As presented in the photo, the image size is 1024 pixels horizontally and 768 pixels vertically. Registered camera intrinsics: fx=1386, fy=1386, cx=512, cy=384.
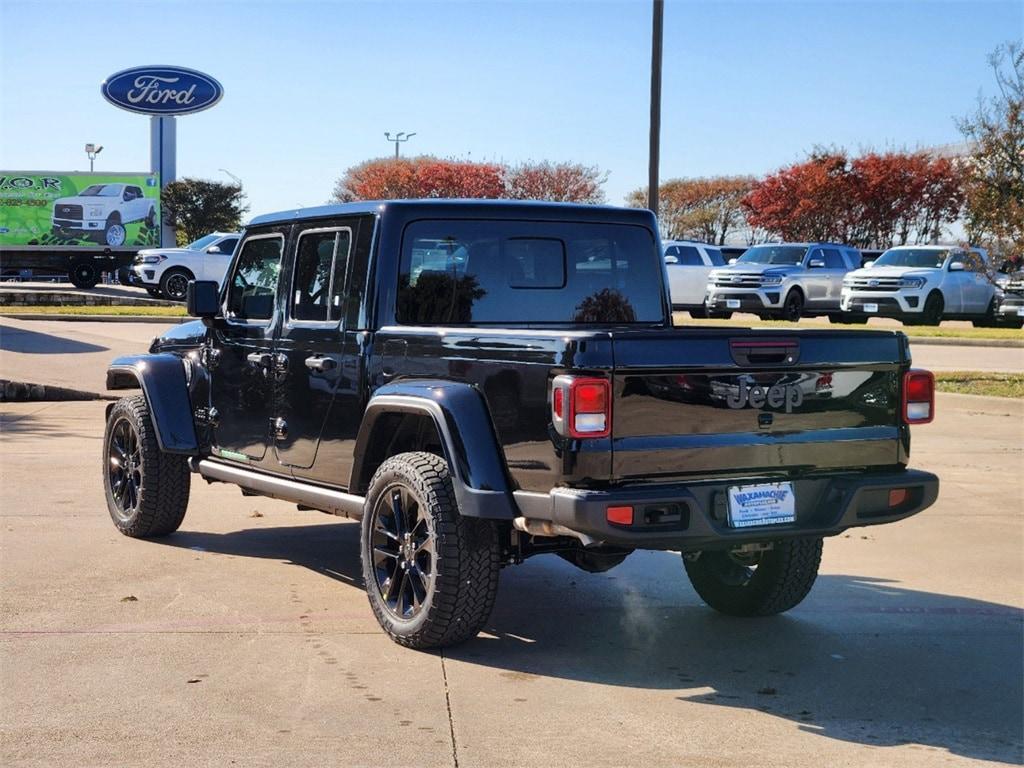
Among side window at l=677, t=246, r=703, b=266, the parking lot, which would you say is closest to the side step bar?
the parking lot

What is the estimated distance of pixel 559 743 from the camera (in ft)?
15.3

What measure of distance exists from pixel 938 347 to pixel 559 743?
19965 mm

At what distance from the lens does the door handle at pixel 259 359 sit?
277 inches

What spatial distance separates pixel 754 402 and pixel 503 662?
1.47 m

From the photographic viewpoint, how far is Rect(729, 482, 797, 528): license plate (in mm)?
5348

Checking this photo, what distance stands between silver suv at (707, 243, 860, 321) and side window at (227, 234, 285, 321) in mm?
23384

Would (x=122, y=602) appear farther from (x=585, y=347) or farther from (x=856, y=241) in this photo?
(x=856, y=241)

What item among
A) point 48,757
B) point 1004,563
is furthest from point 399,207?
point 1004,563

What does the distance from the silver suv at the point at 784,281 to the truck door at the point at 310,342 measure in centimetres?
2399

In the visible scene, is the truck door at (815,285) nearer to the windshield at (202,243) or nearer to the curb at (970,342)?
the curb at (970,342)

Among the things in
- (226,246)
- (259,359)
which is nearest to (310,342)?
(259,359)

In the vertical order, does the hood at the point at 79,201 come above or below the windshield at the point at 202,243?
above

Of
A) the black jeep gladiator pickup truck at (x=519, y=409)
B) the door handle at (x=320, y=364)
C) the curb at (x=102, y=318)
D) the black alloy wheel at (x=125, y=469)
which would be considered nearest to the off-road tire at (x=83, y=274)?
the curb at (x=102, y=318)

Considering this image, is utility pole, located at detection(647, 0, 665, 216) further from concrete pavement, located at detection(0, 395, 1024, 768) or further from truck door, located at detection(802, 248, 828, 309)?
truck door, located at detection(802, 248, 828, 309)
